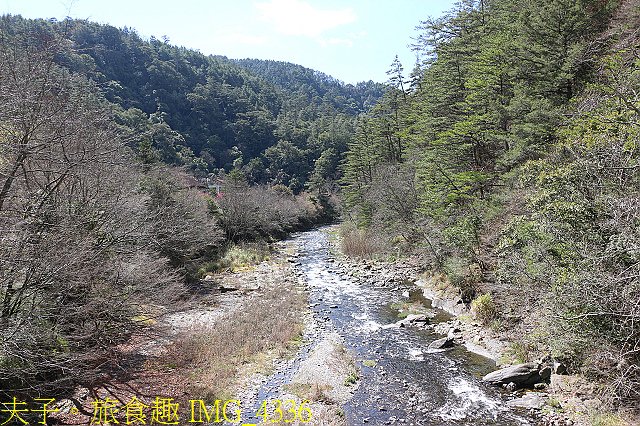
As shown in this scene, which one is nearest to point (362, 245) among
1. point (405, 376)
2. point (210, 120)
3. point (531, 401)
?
point (405, 376)

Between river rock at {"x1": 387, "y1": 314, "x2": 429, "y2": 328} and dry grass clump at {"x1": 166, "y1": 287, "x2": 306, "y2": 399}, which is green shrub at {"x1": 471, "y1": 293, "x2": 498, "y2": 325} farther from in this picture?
dry grass clump at {"x1": 166, "y1": 287, "x2": 306, "y2": 399}

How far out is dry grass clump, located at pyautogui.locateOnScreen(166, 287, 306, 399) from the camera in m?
10.9

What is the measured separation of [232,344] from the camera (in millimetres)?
12961

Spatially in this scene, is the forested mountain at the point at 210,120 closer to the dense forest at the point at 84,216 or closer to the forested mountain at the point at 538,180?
the dense forest at the point at 84,216

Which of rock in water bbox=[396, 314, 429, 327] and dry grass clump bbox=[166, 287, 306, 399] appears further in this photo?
rock in water bbox=[396, 314, 429, 327]

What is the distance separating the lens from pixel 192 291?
19922 millimetres

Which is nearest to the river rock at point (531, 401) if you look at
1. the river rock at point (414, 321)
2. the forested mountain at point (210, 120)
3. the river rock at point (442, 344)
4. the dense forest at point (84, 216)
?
the river rock at point (442, 344)

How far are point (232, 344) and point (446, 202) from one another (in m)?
13.2

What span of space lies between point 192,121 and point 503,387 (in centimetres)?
6722

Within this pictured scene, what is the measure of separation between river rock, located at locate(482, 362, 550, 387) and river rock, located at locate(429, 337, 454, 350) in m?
2.35

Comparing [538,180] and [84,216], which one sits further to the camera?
[538,180]

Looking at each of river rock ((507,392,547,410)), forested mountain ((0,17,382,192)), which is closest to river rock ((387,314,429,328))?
river rock ((507,392,547,410))

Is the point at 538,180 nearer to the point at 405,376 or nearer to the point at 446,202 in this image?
the point at 405,376

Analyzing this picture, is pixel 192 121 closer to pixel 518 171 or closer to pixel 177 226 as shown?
pixel 177 226
